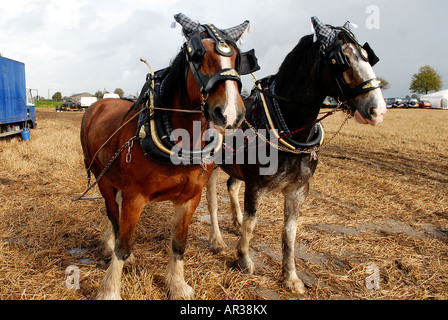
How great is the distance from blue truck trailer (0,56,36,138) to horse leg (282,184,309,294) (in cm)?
1241

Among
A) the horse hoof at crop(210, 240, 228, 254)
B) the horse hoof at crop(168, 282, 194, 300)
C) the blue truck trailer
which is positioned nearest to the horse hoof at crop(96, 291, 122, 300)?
the horse hoof at crop(168, 282, 194, 300)

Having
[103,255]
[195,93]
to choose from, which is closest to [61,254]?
[103,255]

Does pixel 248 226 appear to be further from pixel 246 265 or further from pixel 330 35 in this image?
pixel 330 35

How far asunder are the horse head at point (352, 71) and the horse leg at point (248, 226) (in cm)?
126

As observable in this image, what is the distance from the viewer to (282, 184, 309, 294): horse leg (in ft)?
10.8

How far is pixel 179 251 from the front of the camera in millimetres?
3082

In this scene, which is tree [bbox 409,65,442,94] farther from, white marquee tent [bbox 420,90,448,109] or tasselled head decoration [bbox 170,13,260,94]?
tasselled head decoration [bbox 170,13,260,94]

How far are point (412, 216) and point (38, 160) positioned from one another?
8858mm

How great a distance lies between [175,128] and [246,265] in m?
1.82

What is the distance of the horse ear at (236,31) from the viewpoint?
2424 mm

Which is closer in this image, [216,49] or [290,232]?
[216,49]

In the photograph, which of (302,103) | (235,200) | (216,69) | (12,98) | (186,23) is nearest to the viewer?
(216,69)

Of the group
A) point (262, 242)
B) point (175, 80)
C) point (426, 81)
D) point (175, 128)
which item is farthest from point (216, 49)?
point (426, 81)
